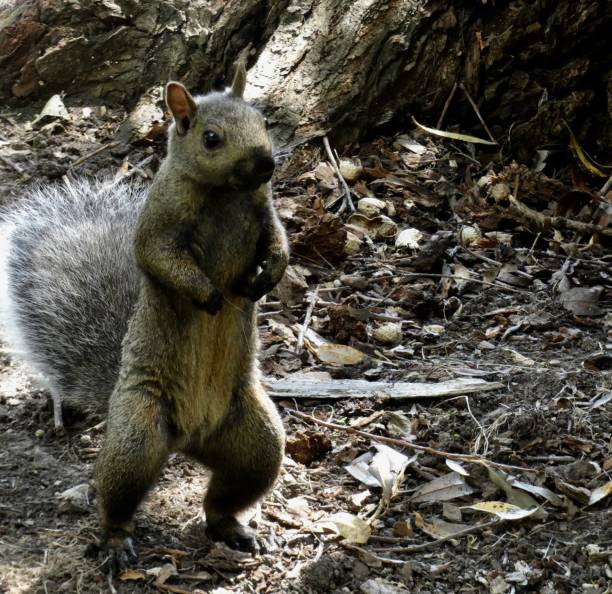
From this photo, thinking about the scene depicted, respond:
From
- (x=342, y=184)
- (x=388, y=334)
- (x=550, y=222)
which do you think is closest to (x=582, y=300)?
(x=550, y=222)

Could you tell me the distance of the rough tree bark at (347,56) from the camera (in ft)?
22.3

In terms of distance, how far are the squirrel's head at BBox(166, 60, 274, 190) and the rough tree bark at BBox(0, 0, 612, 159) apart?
286 centimetres

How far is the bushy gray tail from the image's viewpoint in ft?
15.1

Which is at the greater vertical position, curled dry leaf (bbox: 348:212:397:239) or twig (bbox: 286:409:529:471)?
curled dry leaf (bbox: 348:212:397:239)

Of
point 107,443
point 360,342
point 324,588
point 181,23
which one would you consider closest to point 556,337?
point 360,342

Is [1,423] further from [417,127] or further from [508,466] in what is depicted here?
[417,127]

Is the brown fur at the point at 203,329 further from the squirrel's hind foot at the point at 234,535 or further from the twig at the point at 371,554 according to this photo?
the twig at the point at 371,554

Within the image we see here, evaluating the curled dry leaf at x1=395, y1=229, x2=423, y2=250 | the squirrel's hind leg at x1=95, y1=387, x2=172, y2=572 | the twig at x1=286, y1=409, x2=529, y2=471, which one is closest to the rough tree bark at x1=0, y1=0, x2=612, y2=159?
the curled dry leaf at x1=395, y1=229, x2=423, y2=250

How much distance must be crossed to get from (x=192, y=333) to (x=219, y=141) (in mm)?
860

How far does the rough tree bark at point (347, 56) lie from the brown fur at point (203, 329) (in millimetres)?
2831

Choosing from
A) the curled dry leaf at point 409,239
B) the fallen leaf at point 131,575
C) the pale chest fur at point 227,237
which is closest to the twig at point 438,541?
the fallen leaf at point 131,575

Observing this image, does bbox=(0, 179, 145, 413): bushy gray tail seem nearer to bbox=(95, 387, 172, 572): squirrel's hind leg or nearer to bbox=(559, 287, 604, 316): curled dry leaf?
bbox=(95, 387, 172, 572): squirrel's hind leg

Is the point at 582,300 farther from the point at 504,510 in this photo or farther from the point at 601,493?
the point at 504,510

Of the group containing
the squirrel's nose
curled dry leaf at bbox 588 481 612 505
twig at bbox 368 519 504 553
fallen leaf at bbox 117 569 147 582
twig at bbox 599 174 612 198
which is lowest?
fallen leaf at bbox 117 569 147 582
